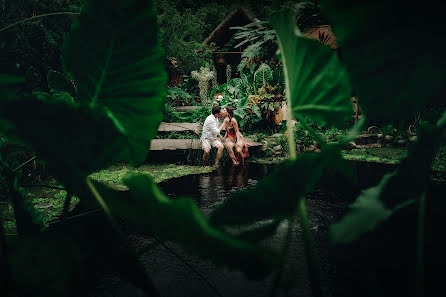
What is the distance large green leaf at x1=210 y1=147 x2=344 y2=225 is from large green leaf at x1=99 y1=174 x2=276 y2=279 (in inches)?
3.4

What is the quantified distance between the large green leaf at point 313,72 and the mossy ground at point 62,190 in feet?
5.76

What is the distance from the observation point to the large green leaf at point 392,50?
227 mm

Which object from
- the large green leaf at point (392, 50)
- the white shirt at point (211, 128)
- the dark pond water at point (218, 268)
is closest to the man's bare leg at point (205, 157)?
the white shirt at point (211, 128)

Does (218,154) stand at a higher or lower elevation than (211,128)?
lower

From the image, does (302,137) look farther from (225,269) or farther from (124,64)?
(124,64)

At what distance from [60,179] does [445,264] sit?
239cm

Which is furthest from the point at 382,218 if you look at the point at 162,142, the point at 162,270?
the point at 162,142

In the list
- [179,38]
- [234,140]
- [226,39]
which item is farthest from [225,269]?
[226,39]

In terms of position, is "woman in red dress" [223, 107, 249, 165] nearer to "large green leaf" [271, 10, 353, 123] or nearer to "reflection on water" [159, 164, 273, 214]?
"reflection on water" [159, 164, 273, 214]

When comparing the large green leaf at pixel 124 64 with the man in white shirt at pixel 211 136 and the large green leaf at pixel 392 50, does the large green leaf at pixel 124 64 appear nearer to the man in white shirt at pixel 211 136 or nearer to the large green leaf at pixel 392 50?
the large green leaf at pixel 392 50

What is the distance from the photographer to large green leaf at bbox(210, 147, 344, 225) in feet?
1.05

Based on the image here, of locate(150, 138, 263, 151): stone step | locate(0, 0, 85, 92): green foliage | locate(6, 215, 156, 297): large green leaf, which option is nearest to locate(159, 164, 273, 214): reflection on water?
locate(150, 138, 263, 151): stone step

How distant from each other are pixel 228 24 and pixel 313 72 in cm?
1087

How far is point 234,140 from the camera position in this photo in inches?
216
